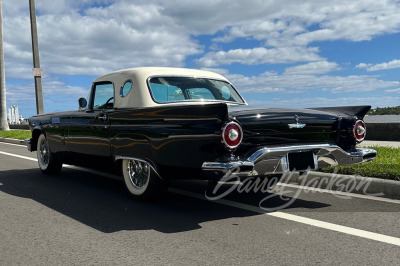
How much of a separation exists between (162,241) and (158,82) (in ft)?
7.80

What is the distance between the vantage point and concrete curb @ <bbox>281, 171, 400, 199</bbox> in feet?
17.3

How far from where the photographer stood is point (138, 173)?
5.16 metres

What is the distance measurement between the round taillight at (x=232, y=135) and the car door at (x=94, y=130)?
197cm

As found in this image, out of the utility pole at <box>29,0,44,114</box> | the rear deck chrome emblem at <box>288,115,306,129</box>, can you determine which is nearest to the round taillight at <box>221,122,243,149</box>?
the rear deck chrome emblem at <box>288,115,306,129</box>

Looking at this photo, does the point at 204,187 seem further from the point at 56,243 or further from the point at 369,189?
the point at 56,243

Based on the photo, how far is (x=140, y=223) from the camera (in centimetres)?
418

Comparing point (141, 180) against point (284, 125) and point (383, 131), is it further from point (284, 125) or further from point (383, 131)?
point (383, 131)

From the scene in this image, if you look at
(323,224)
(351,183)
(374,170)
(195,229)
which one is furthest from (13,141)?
(323,224)

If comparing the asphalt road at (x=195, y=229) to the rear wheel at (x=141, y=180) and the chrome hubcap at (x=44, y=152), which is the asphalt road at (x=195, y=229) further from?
the chrome hubcap at (x=44, y=152)

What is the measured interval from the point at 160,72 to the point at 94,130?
1.20 metres

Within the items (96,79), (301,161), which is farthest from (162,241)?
(96,79)

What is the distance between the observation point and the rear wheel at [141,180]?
15.7ft

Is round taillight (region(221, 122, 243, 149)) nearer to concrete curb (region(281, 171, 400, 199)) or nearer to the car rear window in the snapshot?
the car rear window

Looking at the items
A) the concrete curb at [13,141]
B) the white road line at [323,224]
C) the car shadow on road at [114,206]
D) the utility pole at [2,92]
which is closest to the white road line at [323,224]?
the white road line at [323,224]
